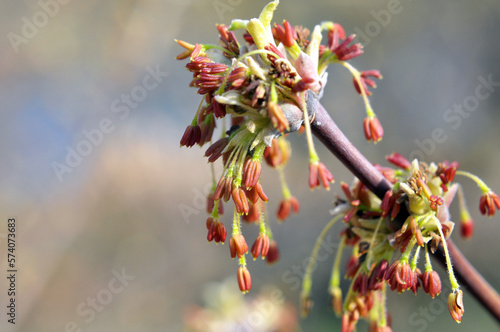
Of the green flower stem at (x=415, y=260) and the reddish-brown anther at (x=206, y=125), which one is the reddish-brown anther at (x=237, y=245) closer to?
the reddish-brown anther at (x=206, y=125)

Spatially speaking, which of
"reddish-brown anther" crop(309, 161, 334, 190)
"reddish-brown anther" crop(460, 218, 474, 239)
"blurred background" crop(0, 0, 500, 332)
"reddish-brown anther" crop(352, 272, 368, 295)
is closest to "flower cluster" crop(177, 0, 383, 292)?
"reddish-brown anther" crop(309, 161, 334, 190)

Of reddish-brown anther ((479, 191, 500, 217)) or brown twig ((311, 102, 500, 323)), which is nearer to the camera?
brown twig ((311, 102, 500, 323))

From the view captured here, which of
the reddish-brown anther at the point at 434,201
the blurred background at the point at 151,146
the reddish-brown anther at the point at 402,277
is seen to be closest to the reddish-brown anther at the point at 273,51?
the reddish-brown anther at the point at 434,201

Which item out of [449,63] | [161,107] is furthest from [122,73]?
[449,63]

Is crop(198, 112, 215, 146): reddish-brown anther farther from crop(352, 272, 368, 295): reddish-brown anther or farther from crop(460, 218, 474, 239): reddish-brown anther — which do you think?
crop(460, 218, 474, 239): reddish-brown anther

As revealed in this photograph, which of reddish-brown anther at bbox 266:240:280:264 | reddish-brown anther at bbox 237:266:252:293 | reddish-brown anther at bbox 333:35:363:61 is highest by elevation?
reddish-brown anther at bbox 333:35:363:61

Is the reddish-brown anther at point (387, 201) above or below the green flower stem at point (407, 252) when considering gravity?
above

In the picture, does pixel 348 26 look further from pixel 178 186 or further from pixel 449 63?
pixel 178 186
